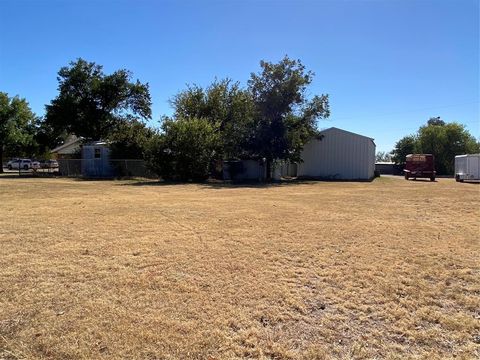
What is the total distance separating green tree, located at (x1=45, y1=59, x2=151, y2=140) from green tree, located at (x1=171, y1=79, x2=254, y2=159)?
11.0m

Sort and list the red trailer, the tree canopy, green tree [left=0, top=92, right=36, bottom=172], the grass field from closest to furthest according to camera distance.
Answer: the grass field → the red trailer → green tree [left=0, top=92, right=36, bottom=172] → the tree canopy

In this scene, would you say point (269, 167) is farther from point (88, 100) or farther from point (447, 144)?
point (447, 144)

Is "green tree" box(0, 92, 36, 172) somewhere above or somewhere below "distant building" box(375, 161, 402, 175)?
above

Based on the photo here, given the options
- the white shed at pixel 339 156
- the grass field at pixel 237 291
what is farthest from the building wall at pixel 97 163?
the grass field at pixel 237 291

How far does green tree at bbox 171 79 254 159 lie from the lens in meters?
29.1

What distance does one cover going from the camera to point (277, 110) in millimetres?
29219

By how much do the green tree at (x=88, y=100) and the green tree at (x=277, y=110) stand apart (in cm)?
1719

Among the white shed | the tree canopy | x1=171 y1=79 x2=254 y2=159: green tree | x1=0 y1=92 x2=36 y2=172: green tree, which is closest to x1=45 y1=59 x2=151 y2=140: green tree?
x1=0 y1=92 x2=36 y2=172: green tree

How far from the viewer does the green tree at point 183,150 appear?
25.0 m

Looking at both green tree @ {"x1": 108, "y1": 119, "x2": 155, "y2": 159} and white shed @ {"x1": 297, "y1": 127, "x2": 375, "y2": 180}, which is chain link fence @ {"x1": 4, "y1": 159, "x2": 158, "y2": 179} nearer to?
green tree @ {"x1": 108, "y1": 119, "x2": 155, "y2": 159}

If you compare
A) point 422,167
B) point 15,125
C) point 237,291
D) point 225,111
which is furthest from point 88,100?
point 237,291

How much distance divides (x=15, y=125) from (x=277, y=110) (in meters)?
26.8

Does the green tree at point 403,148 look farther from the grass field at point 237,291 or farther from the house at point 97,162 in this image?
the grass field at point 237,291

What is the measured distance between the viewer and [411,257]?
595 centimetres
